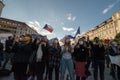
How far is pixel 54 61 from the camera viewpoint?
7672 mm

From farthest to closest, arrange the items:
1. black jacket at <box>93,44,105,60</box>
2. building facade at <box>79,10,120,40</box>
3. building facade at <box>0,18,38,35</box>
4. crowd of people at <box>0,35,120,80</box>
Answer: building facade at <box>0,18,38,35</box>
building facade at <box>79,10,120,40</box>
black jacket at <box>93,44,105,60</box>
crowd of people at <box>0,35,120,80</box>

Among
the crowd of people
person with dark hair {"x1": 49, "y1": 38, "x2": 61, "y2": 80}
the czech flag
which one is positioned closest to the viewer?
the crowd of people

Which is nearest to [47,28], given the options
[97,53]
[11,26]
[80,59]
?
[97,53]

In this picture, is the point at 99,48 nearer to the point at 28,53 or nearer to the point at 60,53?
the point at 60,53

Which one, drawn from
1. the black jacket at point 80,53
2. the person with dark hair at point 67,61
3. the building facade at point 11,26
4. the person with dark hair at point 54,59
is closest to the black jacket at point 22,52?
the person with dark hair at point 67,61

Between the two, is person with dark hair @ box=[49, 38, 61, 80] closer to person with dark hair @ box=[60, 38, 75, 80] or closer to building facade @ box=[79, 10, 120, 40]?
person with dark hair @ box=[60, 38, 75, 80]

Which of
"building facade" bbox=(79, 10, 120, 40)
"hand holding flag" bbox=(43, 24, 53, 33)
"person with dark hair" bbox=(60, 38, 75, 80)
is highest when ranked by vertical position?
"building facade" bbox=(79, 10, 120, 40)

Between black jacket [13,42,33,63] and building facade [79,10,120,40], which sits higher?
building facade [79,10,120,40]

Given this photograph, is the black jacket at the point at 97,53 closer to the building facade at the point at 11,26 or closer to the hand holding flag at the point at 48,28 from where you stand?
the hand holding flag at the point at 48,28

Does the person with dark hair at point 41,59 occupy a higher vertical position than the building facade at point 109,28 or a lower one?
lower

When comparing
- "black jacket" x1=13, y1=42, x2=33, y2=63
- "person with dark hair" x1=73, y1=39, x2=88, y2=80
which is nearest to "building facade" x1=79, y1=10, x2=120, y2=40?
"person with dark hair" x1=73, y1=39, x2=88, y2=80

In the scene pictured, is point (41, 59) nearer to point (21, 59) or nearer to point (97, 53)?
point (21, 59)

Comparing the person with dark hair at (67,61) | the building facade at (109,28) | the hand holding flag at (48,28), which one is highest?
the building facade at (109,28)

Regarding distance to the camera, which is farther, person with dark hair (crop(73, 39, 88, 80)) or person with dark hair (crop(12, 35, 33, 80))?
person with dark hair (crop(73, 39, 88, 80))
